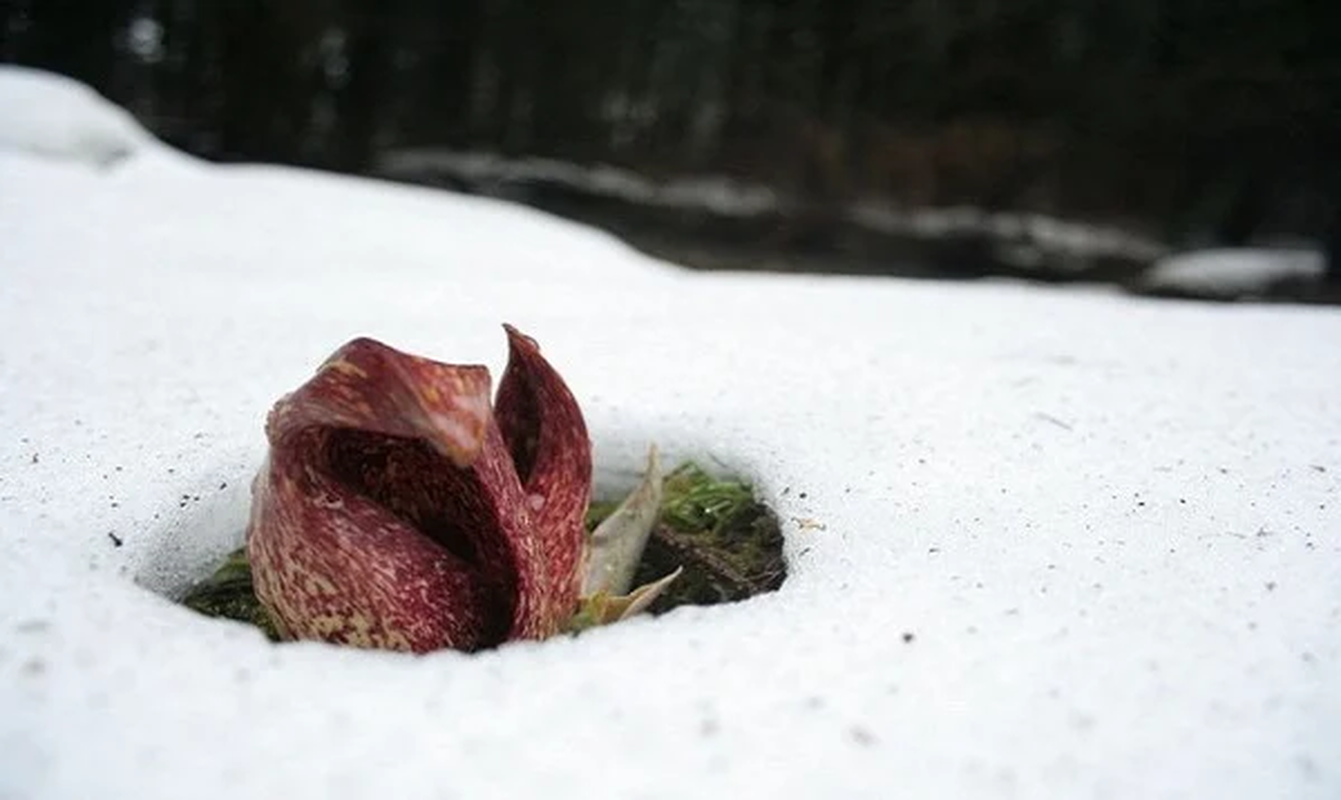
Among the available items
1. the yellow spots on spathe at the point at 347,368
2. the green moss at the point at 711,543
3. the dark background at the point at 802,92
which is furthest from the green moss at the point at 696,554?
the dark background at the point at 802,92

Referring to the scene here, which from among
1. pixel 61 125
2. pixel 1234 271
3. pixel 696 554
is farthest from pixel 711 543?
pixel 1234 271

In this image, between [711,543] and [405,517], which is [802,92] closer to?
[711,543]

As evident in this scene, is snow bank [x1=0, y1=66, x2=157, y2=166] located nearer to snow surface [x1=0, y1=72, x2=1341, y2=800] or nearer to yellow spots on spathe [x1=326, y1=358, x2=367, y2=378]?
snow surface [x1=0, y1=72, x2=1341, y2=800]

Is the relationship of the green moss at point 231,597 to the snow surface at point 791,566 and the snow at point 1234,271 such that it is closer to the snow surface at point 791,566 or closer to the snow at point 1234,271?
the snow surface at point 791,566

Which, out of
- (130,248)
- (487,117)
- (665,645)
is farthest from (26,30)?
(665,645)

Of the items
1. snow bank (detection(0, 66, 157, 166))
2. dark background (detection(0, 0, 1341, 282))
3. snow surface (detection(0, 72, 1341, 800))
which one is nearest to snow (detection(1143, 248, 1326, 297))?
dark background (detection(0, 0, 1341, 282))
